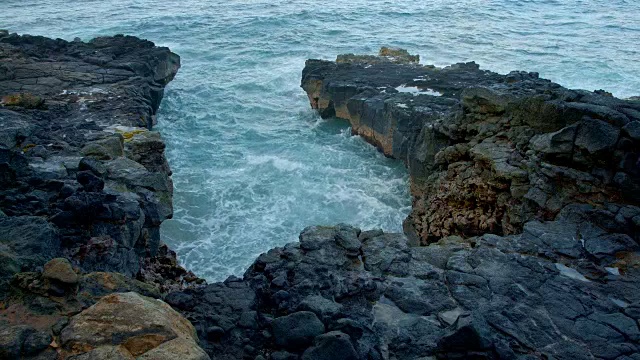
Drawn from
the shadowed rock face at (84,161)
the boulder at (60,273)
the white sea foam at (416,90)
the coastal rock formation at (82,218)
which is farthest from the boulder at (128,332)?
the white sea foam at (416,90)

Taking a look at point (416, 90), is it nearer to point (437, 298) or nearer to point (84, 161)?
point (84, 161)

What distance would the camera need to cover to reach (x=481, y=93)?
40.6 feet

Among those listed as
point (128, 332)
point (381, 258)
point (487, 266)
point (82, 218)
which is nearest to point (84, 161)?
point (82, 218)

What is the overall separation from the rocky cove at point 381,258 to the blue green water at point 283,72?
294 centimetres

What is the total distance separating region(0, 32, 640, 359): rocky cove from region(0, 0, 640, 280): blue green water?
9.63ft

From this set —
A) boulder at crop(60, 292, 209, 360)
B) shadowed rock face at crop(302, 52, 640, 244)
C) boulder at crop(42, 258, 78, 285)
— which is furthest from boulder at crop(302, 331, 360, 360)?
shadowed rock face at crop(302, 52, 640, 244)

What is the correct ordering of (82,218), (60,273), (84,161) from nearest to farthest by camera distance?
(60,273)
(82,218)
(84,161)

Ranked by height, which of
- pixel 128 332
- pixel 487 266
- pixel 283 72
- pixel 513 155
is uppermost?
pixel 128 332

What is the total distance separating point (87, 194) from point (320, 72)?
1535 centimetres

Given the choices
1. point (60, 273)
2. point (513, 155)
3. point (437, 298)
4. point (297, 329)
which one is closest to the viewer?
point (60, 273)

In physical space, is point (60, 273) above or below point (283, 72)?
above

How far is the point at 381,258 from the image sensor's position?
8609 mm

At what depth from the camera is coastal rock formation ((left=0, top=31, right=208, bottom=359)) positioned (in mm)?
5312

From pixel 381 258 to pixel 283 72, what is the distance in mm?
20792
